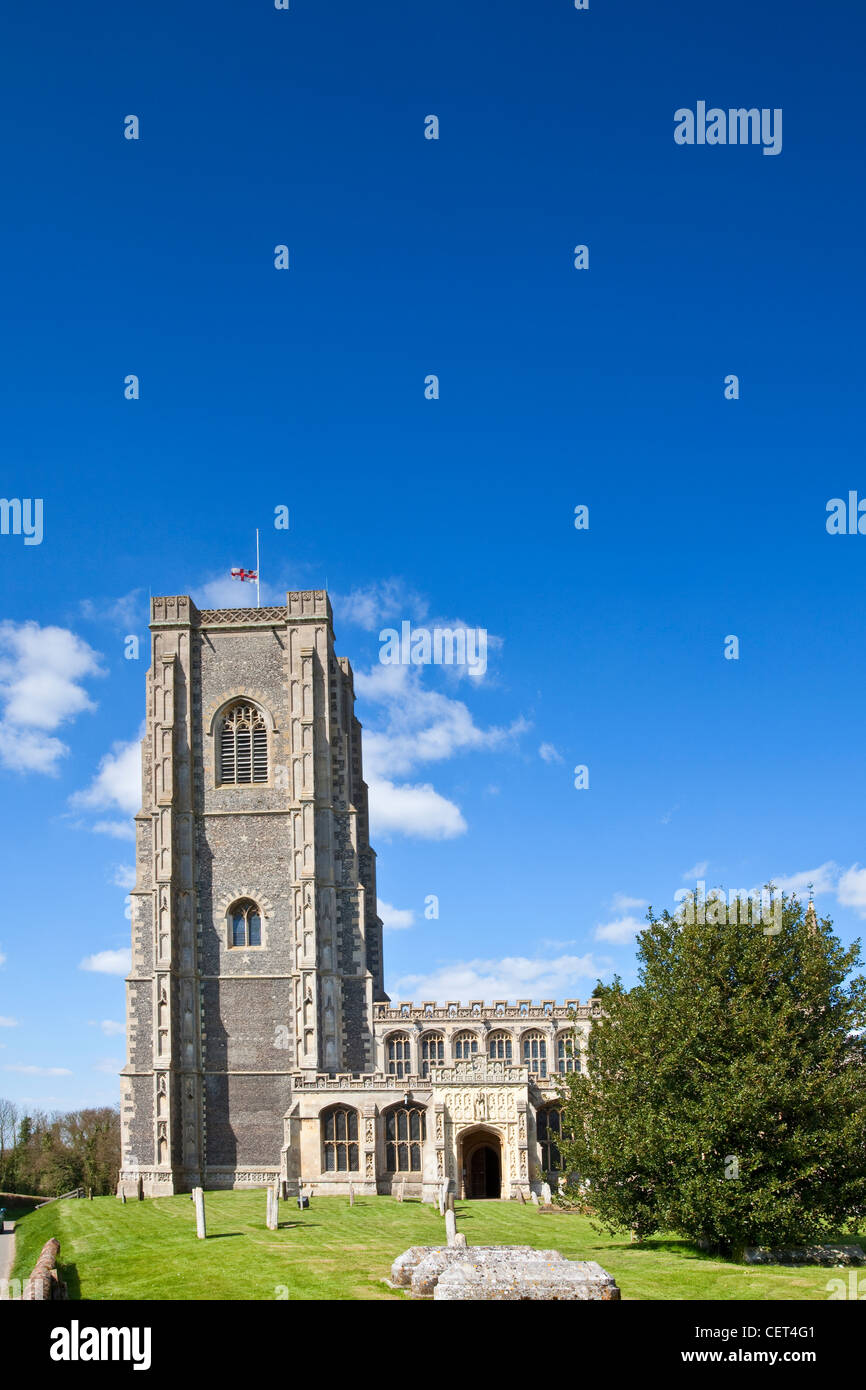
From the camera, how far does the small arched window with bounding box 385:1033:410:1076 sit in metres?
63.6

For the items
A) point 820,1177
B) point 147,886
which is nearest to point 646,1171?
point 820,1177

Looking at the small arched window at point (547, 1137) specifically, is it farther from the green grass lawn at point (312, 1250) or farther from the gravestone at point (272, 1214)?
the gravestone at point (272, 1214)

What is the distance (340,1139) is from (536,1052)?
13146 millimetres

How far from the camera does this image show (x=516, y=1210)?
4525 centimetres

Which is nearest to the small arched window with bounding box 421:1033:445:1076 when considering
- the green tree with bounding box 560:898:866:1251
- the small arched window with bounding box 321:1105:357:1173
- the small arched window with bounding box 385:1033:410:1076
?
the small arched window with bounding box 385:1033:410:1076

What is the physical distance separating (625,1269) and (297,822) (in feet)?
122

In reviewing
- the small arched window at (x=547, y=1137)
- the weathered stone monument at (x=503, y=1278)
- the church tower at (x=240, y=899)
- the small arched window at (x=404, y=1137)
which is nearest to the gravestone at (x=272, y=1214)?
the small arched window at (x=404, y=1137)

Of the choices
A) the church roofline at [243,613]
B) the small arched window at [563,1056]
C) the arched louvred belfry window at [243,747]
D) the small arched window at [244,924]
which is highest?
the church roofline at [243,613]

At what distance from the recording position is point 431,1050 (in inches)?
2512

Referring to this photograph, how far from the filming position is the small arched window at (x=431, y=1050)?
63500mm

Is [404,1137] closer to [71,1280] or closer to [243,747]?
[243,747]

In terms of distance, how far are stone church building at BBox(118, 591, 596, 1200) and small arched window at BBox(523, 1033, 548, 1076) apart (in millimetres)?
103

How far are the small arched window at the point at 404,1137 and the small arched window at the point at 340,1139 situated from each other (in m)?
1.53
